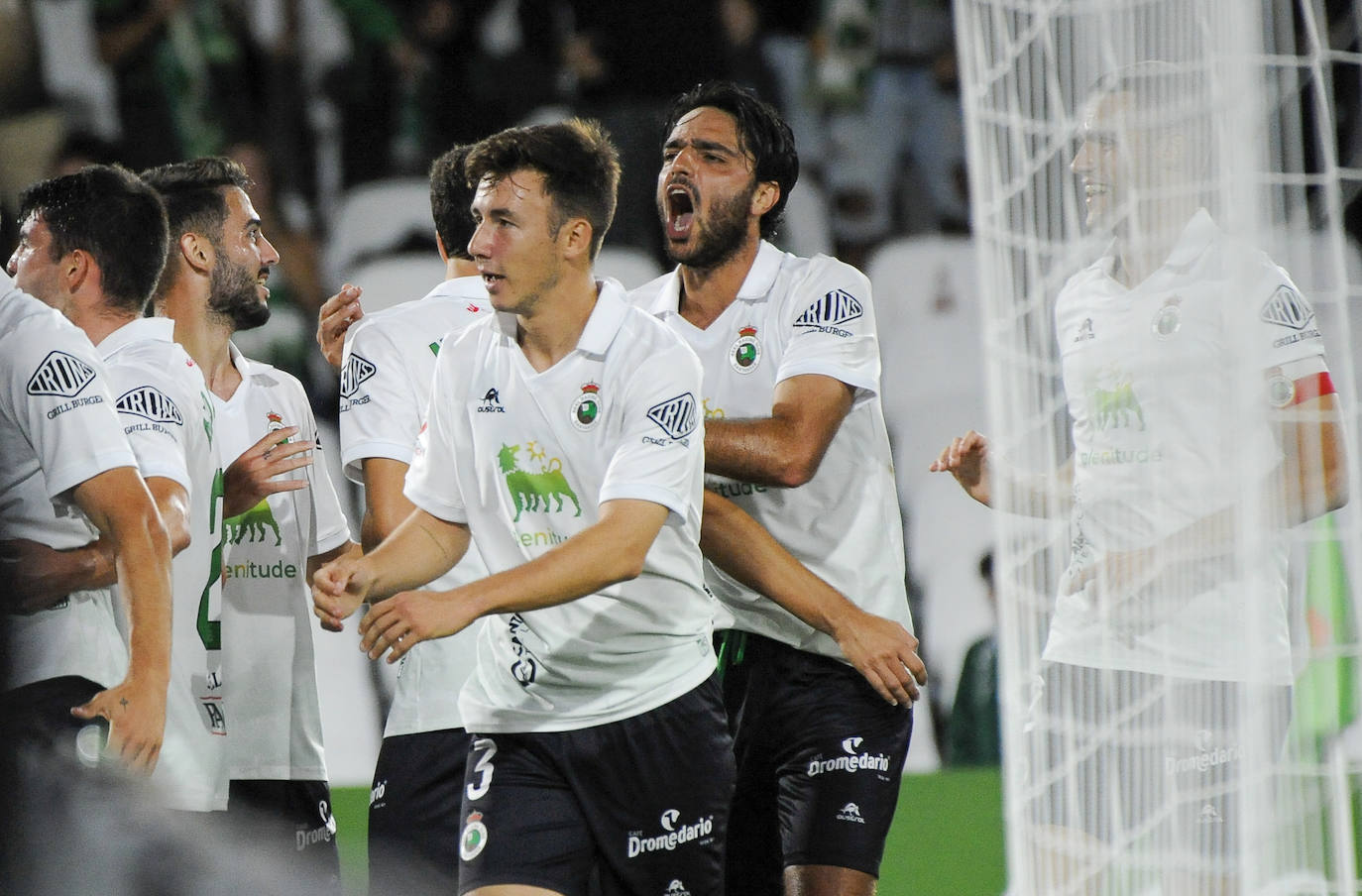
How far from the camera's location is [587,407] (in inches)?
132

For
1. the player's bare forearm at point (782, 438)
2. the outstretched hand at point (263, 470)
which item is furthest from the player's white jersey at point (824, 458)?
the outstretched hand at point (263, 470)

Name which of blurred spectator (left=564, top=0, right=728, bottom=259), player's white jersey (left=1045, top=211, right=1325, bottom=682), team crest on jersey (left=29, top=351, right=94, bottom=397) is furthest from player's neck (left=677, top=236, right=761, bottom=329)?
blurred spectator (left=564, top=0, right=728, bottom=259)

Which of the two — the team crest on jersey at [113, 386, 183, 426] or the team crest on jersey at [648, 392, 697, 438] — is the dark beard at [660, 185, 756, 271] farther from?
the team crest on jersey at [113, 386, 183, 426]

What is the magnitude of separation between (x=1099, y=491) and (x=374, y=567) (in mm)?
1639

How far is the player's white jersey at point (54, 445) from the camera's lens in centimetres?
328

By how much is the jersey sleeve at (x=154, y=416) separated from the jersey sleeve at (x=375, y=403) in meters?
0.38

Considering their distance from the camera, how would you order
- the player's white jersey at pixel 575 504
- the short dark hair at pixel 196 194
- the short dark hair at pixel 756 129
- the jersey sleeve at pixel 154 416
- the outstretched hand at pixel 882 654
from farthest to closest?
the short dark hair at pixel 196 194 → the short dark hair at pixel 756 129 → the outstretched hand at pixel 882 654 → the jersey sleeve at pixel 154 416 → the player's white jersey at pixel 575 504

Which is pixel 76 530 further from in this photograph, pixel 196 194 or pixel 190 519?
pixel 196 194

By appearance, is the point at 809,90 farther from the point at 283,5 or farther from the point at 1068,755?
the point at 1068,755

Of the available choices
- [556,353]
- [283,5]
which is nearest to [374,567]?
[556,353]

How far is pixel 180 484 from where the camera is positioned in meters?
3.64

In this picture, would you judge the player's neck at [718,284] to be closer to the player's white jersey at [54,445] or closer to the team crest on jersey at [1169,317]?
the team crest on jersey at [1169,317]

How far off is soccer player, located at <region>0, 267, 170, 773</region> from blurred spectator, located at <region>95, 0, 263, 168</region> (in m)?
5.42

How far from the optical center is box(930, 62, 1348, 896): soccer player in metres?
3.42
